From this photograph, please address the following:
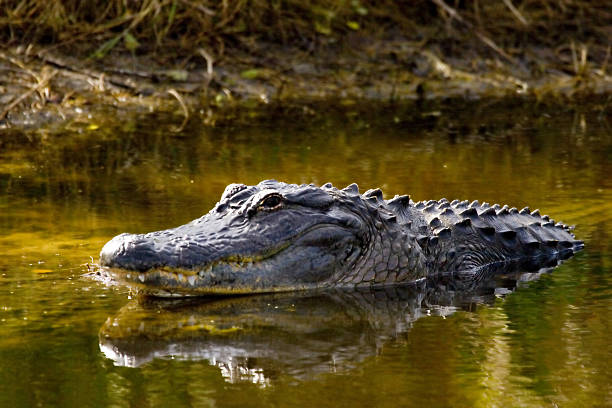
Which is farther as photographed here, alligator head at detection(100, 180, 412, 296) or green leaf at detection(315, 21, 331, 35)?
green leaf at detection(315, 21, 331, 35)

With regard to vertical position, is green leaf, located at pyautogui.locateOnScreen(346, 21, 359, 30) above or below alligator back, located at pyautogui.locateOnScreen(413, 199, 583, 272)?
above

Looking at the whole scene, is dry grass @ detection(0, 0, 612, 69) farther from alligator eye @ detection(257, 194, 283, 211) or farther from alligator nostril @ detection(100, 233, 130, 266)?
alligator nostril @ detection(100, 233, 130, 266)

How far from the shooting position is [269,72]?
13211mm

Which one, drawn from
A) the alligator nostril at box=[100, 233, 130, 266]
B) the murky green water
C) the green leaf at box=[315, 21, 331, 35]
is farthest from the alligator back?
the green leaf at box=[315, 21, 331, 35]

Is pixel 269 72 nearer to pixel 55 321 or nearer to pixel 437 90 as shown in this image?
pixel 437 90

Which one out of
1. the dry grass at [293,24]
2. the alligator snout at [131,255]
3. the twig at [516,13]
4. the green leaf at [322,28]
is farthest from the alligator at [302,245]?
the twig at [516,13]

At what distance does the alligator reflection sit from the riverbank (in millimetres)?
5682

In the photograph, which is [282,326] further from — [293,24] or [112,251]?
[293,24]

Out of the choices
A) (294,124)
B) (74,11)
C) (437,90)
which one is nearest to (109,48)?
(74,11)

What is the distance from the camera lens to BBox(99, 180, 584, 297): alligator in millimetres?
5617

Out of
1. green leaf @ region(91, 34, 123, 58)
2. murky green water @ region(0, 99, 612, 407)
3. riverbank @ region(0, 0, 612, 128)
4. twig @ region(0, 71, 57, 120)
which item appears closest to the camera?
murky green water @ region(0, 99, 612, 407)

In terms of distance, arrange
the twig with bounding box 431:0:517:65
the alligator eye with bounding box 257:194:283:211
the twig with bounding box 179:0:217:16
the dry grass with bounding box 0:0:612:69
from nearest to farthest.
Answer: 1. the alligator eye with bounding box 257:194:283:211
2. the dry grass with bounding box 0:0:612:69
3. the twig with bounding box 179:0:217:16
4. the twig with bounding box 431:0:517:65

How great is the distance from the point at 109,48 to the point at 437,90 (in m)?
3.69

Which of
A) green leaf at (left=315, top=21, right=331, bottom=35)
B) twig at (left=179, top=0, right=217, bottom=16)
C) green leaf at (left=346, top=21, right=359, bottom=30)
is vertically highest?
twig at (left=179, top=0, right=217, bottom=16)
